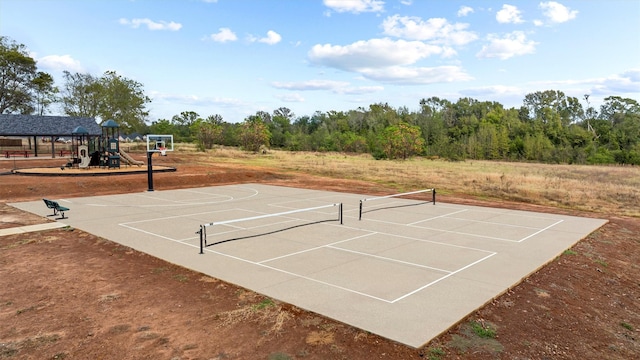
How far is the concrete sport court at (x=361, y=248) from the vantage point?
7746 millimetres

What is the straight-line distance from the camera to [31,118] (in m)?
53.9

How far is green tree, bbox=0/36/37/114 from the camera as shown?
70.9 metres

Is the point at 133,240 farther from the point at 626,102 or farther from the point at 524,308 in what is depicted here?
the point at 626,102

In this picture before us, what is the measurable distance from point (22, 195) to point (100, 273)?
15932mm

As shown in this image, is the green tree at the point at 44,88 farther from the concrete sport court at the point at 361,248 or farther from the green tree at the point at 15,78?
the concrete sport court at the point at 361,248

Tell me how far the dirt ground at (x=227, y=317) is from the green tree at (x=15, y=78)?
251 ft

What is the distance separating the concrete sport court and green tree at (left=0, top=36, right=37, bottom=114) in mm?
67854

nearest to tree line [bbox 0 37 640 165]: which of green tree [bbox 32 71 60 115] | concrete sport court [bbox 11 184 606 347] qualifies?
green tree [bbox 32 71 60 115]

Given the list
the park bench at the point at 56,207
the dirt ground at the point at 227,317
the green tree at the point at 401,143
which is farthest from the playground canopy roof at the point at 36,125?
the dirt ground at the point at 227,317

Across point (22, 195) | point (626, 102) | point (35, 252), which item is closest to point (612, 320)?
point (35, 252)

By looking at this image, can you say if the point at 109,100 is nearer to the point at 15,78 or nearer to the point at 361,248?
the point at 15,78

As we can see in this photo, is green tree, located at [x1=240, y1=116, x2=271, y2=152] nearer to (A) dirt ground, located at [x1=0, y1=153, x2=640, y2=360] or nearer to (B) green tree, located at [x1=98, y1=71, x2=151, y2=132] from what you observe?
(B) green tree, located at [x1=98, y1=71, x2=151, y2=132]

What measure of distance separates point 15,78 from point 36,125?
2782cm

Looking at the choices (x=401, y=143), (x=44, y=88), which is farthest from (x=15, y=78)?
(x=401, y=143)
